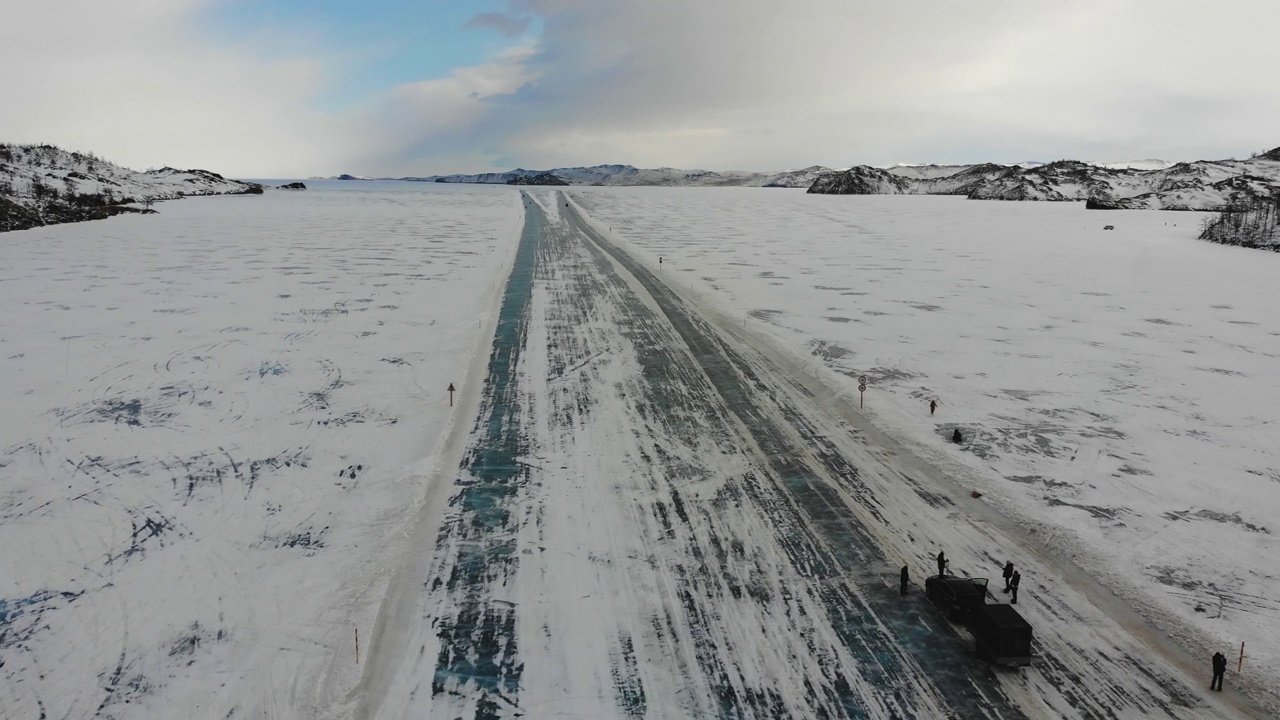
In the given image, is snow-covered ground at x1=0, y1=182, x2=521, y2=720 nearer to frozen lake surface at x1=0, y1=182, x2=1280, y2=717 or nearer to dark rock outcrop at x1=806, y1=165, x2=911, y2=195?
frozen lake surface at x1=0, y1=182, x2=1280, y2=717

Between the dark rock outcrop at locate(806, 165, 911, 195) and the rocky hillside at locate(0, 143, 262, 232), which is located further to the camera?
the dark rock outcrop at locate(806, 165, 911, 195)

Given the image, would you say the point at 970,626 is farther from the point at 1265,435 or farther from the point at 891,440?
the point at 1265,435

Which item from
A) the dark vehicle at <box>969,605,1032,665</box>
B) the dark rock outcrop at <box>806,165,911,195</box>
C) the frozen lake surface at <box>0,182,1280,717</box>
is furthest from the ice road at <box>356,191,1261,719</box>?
the dark rock outcrop at <box>806,165,911,195</box>

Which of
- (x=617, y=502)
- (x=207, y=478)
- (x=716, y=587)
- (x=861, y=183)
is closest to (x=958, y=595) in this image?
(x=716, y=587)

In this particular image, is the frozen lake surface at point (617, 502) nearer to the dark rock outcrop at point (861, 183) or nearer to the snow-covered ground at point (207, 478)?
the snow-covered ground at point (207, 478)

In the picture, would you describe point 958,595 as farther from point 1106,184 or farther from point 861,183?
point 861,183

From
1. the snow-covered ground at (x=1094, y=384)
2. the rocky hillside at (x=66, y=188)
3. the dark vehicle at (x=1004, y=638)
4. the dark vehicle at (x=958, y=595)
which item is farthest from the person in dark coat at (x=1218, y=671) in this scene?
the rocky hillside at (x=66, y=188)
